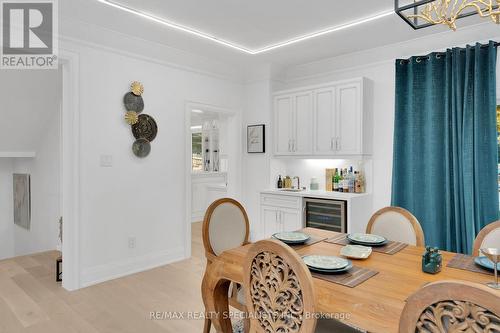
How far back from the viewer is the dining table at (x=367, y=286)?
1.28m

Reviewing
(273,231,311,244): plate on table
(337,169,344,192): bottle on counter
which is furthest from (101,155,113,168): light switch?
(337,169,344,192): bottle on counter

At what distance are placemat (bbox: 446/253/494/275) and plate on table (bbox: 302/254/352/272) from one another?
0.60m

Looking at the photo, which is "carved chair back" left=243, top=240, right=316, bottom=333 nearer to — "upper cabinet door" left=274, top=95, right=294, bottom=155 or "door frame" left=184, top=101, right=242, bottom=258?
"door frame" left=184, top=101, right=242, bottom=258

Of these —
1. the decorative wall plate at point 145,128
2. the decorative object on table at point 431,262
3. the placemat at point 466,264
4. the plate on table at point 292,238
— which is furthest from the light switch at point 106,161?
A: the placemat at point 466,264

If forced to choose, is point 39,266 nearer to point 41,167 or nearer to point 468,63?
point 41,167

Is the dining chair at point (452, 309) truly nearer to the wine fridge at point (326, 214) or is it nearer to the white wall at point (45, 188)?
the wine fridge at point (326, 214)

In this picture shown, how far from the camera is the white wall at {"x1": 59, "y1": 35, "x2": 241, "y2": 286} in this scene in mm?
3432

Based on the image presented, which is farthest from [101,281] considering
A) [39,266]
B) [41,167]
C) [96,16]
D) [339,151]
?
[339,151]

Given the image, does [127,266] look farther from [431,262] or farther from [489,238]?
[489,238]

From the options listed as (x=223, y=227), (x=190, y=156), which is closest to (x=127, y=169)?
(x=190, y=156)

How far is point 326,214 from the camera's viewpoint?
13.4ft

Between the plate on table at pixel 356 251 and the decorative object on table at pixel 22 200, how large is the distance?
16.4 feet

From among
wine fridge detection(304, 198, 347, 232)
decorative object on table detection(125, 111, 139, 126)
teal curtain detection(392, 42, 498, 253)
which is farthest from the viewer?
wine fridge detection(304, 198, 347, 232)

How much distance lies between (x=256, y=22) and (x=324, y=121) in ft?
5.14
